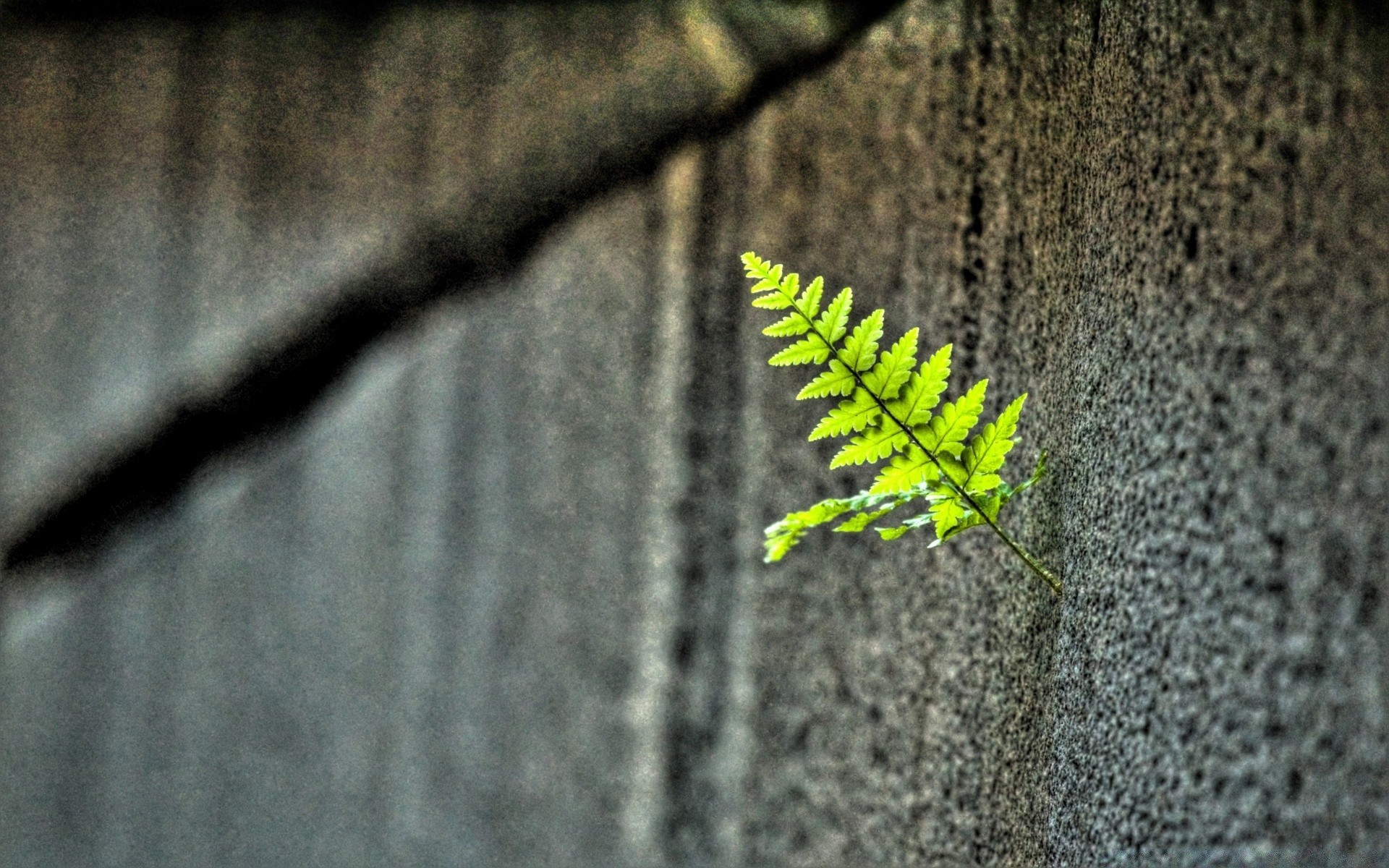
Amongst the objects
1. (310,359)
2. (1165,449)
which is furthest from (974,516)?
(310,359)

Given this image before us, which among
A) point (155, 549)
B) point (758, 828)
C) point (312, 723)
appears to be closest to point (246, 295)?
point (155, 549)

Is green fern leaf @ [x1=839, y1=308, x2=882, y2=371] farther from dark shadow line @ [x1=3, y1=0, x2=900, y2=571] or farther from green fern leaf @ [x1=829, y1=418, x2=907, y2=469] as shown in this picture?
dark shadow line @ [x1=3, y1=0, x2=900, y2=571]

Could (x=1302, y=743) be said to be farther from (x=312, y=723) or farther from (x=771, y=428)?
(x=312, y=723)

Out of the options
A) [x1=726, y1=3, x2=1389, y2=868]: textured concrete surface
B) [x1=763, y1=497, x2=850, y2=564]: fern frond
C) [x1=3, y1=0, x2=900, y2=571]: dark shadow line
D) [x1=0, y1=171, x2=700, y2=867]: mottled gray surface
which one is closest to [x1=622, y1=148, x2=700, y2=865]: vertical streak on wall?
[x1=0, y1=171, x2=700, y2=867]: mottled gray surface

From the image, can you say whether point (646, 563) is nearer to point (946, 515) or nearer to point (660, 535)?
point (660, 535)

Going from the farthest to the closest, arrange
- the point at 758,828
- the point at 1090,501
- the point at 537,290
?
the point at 537,290 → the point at 758,828 → the point at 1090,501

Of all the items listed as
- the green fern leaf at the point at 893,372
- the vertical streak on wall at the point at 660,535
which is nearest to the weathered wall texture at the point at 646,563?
the vertical streak on wall at the point at 660,535
